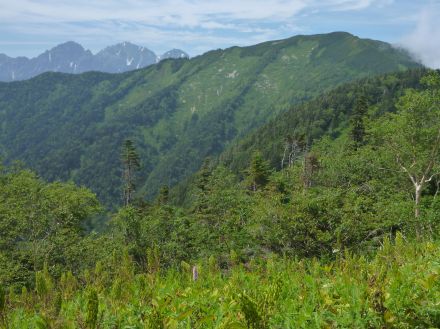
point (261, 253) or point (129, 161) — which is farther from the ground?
point (261, 253)

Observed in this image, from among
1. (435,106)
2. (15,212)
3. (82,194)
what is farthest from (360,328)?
(82,194)

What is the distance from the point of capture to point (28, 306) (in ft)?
19.0

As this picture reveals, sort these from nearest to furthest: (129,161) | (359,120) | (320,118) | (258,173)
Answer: (258,173) → (359,120) → (129,161) → (320,118)

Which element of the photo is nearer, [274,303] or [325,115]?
[274,303]

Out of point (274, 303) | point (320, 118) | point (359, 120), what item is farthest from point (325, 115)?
point (274, 303)

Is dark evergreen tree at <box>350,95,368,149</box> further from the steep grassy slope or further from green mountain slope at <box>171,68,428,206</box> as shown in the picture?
the steep grassy slope

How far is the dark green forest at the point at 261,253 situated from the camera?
3920mm

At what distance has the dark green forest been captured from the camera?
3920 mm

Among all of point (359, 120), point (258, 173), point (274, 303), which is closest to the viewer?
point (274, 303)

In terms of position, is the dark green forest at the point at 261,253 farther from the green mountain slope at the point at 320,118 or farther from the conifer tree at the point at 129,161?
the green mountain slope at the point at 320,118

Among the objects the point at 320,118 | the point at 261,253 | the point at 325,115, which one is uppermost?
the point at 325,115

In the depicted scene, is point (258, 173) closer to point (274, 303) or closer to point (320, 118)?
point (274, 303)

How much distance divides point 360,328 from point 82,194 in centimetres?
5256

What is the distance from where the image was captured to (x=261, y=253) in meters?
19.1
